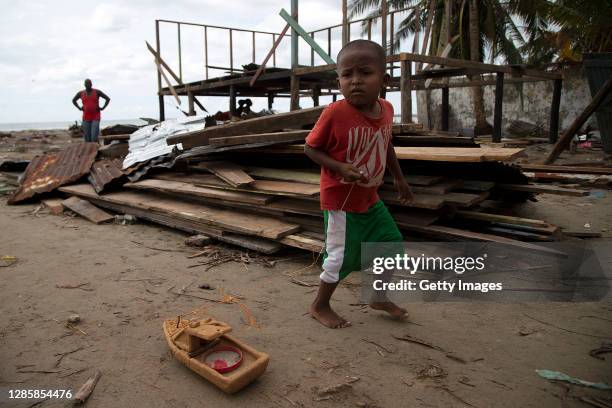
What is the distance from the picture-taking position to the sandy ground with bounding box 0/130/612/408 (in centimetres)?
194

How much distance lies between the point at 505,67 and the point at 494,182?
662 centimetres

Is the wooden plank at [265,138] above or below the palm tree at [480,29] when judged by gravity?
below

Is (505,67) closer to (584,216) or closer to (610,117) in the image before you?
(610,117)

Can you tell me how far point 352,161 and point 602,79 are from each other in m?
8.03

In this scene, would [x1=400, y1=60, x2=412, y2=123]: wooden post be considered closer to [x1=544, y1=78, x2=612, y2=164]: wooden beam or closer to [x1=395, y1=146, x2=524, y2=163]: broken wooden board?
[x1=544, y1=78, x2=612, y2=164]: wooden beam

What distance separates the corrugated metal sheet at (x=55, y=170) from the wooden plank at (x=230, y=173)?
288cm

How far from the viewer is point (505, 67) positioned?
9.65 m

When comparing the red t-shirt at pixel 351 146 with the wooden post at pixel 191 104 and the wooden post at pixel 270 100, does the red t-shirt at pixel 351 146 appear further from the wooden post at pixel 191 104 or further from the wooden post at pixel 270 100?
the wooden post at pixel 270 100

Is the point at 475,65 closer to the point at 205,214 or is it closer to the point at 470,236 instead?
the point at 470,236

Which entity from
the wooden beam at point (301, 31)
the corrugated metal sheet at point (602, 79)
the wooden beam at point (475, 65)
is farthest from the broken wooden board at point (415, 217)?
the corrugated metal sheet at point (602, 79)

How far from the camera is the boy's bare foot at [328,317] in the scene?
2566 mm

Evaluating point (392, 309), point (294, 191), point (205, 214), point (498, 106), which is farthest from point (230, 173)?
point (498, 106)

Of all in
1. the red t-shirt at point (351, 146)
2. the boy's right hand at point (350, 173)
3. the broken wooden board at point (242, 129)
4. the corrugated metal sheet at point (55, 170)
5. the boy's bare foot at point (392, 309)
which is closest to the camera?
the boy's right hand at point (350, 173)

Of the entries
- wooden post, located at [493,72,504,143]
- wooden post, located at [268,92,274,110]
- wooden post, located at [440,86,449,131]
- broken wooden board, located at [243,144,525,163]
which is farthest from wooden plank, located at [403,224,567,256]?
wooden post, located at [268,92,274,110]
